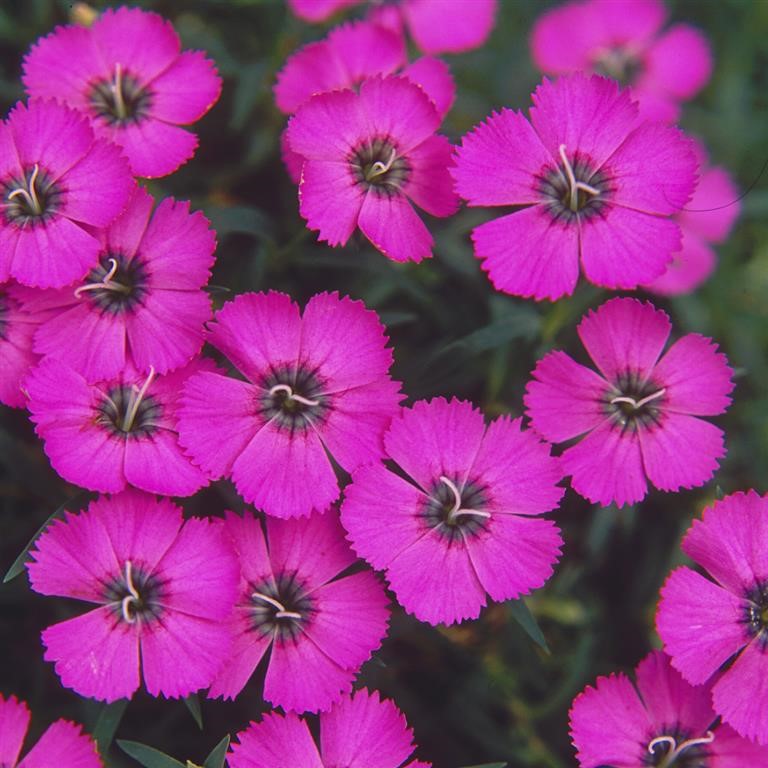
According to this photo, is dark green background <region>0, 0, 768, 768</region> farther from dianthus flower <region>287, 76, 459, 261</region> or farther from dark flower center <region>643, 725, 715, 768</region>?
dark flower center <region>643, 725, 715, 768</region>

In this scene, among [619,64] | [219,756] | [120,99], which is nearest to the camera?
[219,756]

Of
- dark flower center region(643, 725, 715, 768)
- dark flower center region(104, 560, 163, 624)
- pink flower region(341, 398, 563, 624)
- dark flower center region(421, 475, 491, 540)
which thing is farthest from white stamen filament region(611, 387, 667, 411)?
dark flower center region(104, 560, 163, 624)

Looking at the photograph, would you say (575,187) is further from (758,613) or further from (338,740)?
(338,740)

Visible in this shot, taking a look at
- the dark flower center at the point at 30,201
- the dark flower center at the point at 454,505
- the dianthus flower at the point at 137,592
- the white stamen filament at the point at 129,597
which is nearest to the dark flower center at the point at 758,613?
the dark flower center at the point at 454,505

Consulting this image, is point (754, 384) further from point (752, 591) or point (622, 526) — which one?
point (752, 591)

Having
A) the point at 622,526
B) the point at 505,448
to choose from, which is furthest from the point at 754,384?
the point at 505,448

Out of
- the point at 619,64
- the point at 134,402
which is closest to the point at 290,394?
the point at 134,402
